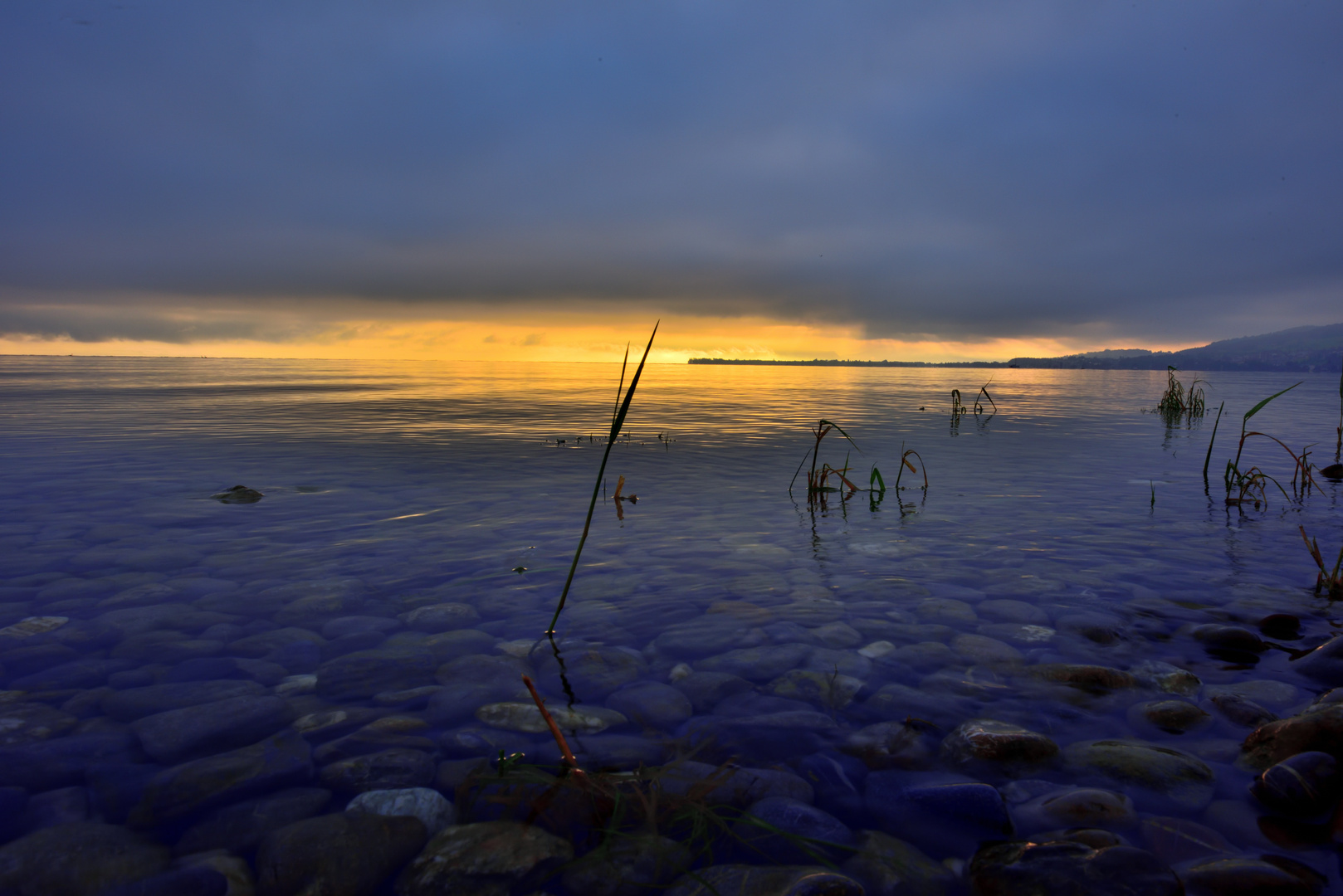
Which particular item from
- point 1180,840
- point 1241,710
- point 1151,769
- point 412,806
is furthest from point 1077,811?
point 412,806

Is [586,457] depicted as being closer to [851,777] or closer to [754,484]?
[754,484]

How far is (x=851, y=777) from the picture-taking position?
11.6 feet

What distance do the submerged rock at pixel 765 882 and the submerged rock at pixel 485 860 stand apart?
0.60 m

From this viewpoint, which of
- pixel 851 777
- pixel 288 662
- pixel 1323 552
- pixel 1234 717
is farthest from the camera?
pixel 1323 552

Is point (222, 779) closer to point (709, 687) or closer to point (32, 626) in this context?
point (709, 687)

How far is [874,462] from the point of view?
57.1 ft

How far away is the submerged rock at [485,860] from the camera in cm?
278

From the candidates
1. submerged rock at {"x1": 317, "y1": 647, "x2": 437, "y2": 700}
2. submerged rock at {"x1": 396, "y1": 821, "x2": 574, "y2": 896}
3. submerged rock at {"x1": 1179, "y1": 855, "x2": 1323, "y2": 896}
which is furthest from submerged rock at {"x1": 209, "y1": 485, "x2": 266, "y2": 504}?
submerged rock at {"x1": 1179, "y1": 855, "x2": 1323, "y2": 896}

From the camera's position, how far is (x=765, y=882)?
9.05 feet

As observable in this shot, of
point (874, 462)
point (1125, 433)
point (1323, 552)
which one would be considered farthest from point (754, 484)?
point (1125, 433)

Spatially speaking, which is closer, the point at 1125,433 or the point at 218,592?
the point at 218,592

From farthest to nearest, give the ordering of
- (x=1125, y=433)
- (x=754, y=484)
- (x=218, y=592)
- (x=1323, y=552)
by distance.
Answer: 1. (x=1125, y=433)
2. (x=754, y=484)
3. (x=1323, y=552)
4. (x=218, y=592)

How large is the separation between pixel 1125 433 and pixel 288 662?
2859 cm

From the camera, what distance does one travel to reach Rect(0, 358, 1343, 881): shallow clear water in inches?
179
